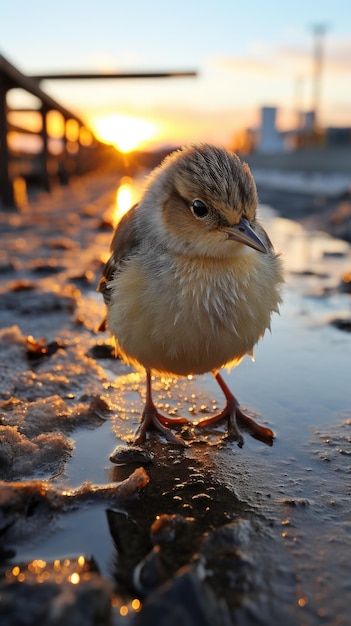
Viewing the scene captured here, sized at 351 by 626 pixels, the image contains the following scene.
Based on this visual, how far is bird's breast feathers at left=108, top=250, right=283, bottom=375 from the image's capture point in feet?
8.11

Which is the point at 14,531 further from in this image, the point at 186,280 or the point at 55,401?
the point at 186,280

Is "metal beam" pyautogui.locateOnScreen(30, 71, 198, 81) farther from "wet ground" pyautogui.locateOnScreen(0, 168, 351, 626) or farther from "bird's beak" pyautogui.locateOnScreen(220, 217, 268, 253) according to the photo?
"bird's beak" pyautogui.locateOnScreen(220, 217, 268, 253)

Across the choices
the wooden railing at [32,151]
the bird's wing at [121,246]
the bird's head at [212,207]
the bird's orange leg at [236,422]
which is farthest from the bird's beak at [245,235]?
Answer: the wooden railing at [32,151]

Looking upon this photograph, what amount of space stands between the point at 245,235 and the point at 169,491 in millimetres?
1108

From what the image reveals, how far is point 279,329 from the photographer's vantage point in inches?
166

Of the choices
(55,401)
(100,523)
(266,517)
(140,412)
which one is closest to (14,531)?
(100,523)

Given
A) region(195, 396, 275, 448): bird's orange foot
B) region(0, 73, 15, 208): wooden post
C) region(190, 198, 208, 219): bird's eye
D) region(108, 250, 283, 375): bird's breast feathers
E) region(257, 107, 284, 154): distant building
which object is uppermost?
region(257, 107, 284, 154): distant building

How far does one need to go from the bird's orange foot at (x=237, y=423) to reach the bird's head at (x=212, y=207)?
78 cm

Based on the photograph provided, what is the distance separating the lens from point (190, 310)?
2.46 m

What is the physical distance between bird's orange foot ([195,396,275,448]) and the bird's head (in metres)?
0.78

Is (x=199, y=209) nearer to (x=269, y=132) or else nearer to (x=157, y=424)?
(x=157, y=424)

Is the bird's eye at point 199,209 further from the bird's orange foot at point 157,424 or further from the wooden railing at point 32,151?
the wooden railing at point 32,151

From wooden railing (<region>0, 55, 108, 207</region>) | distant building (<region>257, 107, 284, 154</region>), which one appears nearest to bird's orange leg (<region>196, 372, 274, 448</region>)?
wooden railing (<region>0, 55, 108, 207</region>)

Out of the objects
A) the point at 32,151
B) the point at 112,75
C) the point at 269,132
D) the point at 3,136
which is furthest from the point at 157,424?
the point at 269,132
